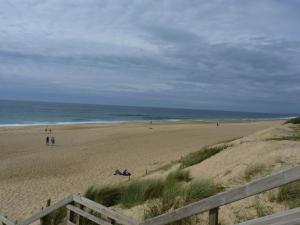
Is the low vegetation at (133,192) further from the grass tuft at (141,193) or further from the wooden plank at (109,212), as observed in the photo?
the wooden plank at (109,212)

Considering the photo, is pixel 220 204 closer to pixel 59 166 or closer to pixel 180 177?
pixel 180 177

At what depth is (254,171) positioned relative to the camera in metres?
7.28

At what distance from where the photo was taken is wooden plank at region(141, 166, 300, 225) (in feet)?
8.87

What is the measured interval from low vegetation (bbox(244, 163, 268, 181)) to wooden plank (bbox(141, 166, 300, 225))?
3.66 m

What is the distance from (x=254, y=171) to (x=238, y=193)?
441cm

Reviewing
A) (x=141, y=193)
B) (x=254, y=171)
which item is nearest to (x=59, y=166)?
(x=141, y=193)

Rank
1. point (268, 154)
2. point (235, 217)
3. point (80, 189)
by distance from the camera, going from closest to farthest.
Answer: point (235, 217) < point (268, 154) < point (80, 189)

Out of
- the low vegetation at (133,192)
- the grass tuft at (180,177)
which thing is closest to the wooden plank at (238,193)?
the low vegetation at (133,192)

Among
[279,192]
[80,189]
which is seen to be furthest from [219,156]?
[80,189]

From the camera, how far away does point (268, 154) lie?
27.7ft

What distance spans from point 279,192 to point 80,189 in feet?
32.3

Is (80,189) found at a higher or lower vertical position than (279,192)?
lower

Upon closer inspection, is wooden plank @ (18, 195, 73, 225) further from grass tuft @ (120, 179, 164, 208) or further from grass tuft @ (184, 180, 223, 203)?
grass tuft @ (184, 180, 223, 203)

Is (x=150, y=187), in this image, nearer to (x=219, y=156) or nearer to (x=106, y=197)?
(x=106, y=197)
